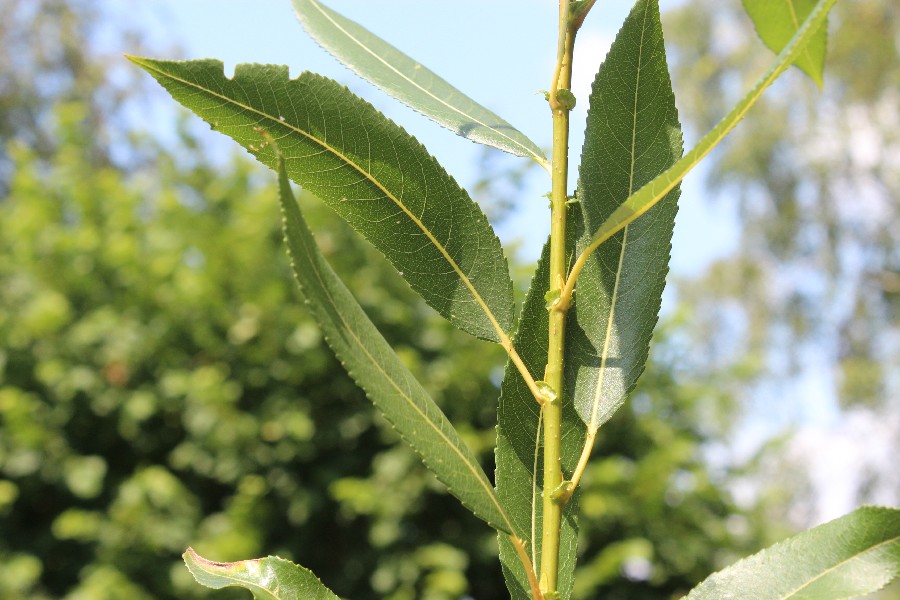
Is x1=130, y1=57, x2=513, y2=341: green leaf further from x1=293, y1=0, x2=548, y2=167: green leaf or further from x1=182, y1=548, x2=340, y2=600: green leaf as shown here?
x1=182, y1=548, x2=340, y2=600: green leaf

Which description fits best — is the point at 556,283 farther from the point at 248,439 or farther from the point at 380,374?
the point at 248,439

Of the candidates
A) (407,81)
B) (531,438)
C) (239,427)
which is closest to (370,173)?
(407,81)

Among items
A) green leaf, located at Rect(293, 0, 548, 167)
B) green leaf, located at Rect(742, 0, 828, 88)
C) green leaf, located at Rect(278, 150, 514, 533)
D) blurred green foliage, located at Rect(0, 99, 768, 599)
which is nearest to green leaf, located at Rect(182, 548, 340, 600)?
green leaf, located at Rect(278, 150, 514, 533)

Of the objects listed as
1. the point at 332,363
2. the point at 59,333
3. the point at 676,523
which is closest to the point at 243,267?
the point at 332,363

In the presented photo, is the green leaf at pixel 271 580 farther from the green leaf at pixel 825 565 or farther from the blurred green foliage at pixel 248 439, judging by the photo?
the blurred green foliage at pixel 248 439

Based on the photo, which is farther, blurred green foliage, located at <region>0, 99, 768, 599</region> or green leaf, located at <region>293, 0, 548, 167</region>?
blurred green foliage, located at <region>0, 99, 768, 599</region>

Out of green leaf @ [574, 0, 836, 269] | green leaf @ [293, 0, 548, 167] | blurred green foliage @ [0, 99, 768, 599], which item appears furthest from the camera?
blurred green foliage @ [0, 99, 768, 599]
